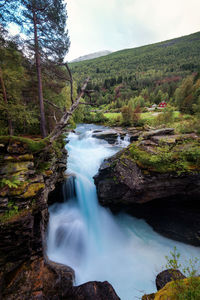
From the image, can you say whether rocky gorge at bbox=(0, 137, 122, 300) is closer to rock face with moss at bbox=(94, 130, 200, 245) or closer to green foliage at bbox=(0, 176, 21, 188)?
green foliage at bbox=(0, 176, 21, 188)

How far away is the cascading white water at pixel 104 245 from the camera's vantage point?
576 centimetres

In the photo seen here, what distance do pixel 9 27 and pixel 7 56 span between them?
54.1 inches

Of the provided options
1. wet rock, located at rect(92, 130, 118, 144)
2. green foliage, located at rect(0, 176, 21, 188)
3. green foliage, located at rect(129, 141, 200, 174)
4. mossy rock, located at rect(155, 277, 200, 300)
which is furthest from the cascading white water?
wet rock, located at rect(92, 130, 118, 144)

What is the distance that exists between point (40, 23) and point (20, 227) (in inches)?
386

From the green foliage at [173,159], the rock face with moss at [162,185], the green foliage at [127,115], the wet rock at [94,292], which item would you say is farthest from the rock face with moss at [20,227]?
the green foliage at [127,115]

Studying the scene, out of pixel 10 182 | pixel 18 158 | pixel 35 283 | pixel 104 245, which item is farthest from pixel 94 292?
pixel 18 158

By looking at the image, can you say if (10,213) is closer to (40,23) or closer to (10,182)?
(10,182)

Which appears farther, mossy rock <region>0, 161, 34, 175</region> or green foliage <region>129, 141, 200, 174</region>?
green foliage <region>129, 141, 200, 174</region>

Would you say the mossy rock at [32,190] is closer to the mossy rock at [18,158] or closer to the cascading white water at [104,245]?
the mossy rock at [18,158]

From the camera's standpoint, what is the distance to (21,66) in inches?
312

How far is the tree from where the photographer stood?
632cm

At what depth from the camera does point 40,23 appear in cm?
→ 684

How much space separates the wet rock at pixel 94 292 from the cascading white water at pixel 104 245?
1.05 metres

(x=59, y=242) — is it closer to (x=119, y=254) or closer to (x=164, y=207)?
(x=119, y=254)
